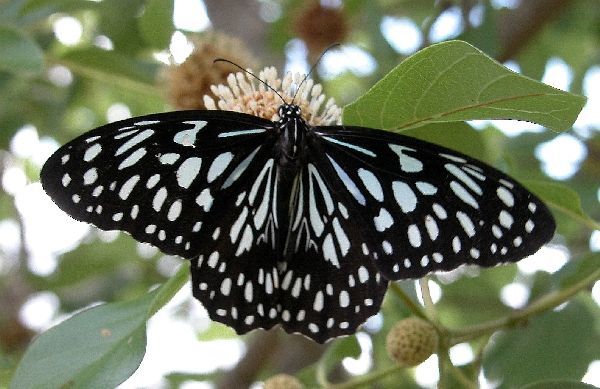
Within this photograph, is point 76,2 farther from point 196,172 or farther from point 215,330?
point 215,330

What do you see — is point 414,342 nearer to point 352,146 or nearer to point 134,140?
point 352,146

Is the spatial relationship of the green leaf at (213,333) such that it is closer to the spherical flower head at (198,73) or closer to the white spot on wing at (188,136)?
the spherical flower head at (198,73)

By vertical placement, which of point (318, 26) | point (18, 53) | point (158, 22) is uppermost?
point (318, 26)

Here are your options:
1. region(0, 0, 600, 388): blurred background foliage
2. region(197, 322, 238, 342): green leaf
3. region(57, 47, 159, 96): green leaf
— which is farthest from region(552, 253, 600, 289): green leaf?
region(197, 322, 238, 342): green leaf

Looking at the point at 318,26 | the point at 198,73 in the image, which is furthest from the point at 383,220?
the point at 318,26

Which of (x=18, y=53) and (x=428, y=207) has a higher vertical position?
(x=18, y=53)

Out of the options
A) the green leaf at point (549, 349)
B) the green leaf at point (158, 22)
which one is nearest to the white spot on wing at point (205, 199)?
the green leaf at point (158, 22)
